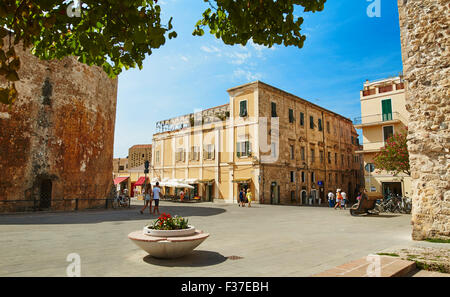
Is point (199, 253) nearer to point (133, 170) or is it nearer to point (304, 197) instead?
point (304, 197)

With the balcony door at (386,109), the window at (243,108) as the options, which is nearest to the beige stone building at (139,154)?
the window at (243,108)

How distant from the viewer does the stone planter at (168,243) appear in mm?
5285

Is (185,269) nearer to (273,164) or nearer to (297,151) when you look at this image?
(273,164)

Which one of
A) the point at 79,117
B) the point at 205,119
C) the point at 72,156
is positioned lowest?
the point at 72,156

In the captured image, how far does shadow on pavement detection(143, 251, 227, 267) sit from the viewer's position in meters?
5.28

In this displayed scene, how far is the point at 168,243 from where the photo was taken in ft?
17.3

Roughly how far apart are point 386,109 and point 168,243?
92.0 ft

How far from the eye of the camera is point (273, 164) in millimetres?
28422

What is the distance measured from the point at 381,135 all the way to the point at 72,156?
86.1 feet

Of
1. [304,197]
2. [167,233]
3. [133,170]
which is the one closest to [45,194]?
[167,233]

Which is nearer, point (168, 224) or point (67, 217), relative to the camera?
point (168, 224)

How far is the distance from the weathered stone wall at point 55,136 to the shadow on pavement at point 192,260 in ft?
44.5
